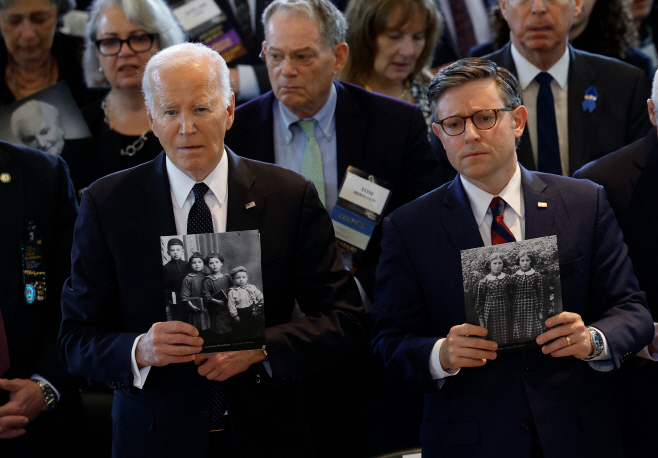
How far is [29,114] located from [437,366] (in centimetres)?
269

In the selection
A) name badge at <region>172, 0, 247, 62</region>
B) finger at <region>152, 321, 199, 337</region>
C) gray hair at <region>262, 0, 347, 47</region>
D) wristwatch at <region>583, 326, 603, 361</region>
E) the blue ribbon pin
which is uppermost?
name badge at <region>172, 0, 247, 62</region>

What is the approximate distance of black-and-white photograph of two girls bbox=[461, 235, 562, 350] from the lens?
2264 millimetres

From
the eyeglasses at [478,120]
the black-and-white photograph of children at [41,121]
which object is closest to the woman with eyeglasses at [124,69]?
the black-and-white photograph of children at [41,121]

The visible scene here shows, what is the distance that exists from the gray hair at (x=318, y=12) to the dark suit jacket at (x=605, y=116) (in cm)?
102

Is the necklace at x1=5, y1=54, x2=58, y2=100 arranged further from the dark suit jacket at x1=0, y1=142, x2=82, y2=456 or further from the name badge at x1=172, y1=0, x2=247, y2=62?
the dark suit jacket at x1=0, y1=142, x2=82, y2=456

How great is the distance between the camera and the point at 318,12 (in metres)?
3.44

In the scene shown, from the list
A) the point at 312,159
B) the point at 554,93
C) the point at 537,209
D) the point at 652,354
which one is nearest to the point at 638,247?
the point at 652,354

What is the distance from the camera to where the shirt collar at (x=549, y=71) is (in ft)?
12.0

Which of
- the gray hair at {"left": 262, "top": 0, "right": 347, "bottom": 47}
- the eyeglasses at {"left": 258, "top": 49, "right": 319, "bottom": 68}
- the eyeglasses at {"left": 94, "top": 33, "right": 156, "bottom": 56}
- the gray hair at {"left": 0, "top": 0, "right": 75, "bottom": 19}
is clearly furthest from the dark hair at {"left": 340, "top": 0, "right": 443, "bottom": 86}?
the gray hair at {"left": 0, "top": 0, "right": 75, "bottom": 19}

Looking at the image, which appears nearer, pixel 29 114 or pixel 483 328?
pixel 483 328

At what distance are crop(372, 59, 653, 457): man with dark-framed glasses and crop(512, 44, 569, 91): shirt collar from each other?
108 centimetres

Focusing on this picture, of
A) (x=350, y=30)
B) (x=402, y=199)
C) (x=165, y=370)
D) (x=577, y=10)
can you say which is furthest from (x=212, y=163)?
(x=577, y=10)

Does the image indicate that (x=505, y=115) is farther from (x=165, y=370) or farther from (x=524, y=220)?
(x=165, y=370)

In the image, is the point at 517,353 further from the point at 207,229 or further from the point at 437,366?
the point at 207,229
